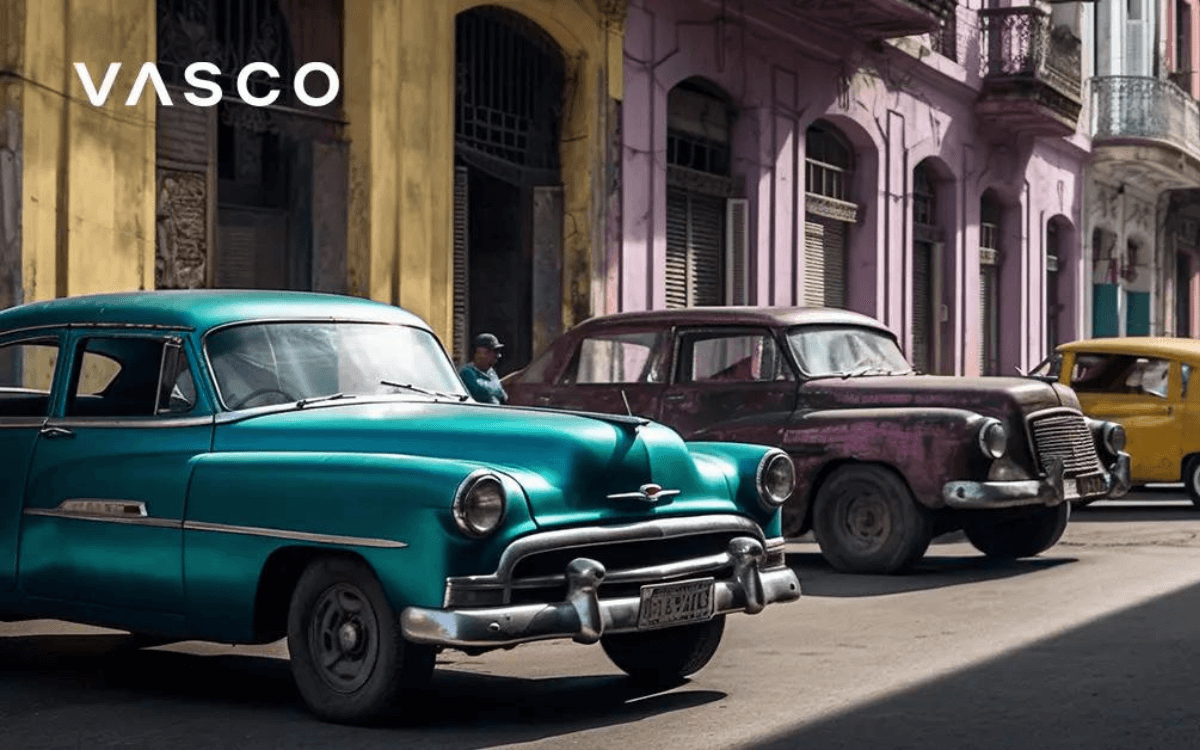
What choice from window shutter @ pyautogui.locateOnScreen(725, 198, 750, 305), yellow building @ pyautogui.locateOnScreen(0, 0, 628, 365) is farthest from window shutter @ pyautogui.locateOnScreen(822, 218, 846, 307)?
yellow building @ pyautogui.locateOnScreen(0, 0, 628, 365)

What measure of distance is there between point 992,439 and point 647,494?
16.8 feet

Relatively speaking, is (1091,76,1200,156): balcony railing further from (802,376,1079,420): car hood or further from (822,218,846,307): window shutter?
(802,376,1079,420): car hood

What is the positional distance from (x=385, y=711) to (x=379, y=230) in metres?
9.56

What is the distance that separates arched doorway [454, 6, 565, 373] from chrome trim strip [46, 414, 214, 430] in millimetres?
9656

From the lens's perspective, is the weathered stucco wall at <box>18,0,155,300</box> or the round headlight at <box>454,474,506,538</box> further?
the weathered stucco wall at <box>18,0,155,300</box>

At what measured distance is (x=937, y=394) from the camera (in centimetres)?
1227

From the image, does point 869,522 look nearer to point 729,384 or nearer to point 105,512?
point 729,384

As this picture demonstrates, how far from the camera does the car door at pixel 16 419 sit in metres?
7.99

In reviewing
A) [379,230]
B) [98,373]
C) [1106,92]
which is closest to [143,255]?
[379,230]

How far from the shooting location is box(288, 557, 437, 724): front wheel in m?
6.71

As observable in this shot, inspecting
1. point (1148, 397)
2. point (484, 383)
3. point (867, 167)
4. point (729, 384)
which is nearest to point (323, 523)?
point (729, 384)

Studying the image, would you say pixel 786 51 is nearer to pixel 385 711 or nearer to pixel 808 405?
pixel 808 405

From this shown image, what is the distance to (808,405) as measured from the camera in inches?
491

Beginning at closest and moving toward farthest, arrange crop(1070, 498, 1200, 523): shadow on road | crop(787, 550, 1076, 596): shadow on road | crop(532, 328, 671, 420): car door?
1. crop(787, 550, 1076, 596): shadow on road
2. crop(532, 328, 671, 420): car door
3. crop(1070, 498, 1200, 523): shadow on road
